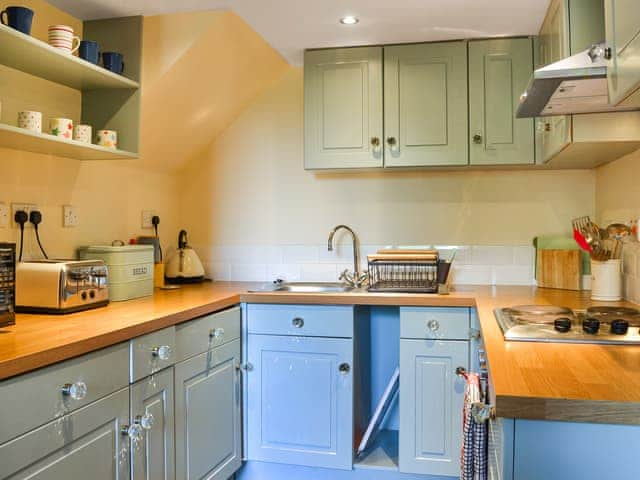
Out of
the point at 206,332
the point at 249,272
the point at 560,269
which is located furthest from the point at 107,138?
the point at 560,269

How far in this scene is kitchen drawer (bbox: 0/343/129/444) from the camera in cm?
126

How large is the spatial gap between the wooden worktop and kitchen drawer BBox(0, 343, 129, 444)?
3 cm


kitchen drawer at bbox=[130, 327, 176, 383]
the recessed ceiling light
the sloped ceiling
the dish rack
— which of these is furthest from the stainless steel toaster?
the recessed ceiling light

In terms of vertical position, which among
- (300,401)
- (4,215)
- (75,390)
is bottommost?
(300,401)

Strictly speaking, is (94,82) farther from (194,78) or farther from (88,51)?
(194,78)

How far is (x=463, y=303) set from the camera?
241 cm

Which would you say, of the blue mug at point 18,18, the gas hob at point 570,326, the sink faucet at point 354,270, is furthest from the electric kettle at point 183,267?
the gas hob at point 570,326

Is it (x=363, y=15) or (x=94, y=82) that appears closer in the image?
(x=94, y=82)

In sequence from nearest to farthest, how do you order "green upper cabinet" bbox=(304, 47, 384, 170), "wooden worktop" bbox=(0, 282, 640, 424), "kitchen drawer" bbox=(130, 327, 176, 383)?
1. "wooden worktop" bbox=(0, 282, 640, 424)
2. "kitchen drawer" bbox=(130, 327, 176, 383)
3. "green upper cabinet" bbox=(304, 47, 384, 170)

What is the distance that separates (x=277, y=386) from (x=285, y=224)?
971mm

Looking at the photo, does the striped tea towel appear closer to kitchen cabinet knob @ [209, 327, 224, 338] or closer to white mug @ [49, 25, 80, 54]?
kitchen cabinet knob @ [209, 327, 224, 338]

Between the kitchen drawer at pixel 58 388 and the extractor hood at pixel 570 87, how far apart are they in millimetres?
1347

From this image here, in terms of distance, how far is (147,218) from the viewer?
117 inches

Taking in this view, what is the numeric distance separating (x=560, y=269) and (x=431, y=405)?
90 cm
